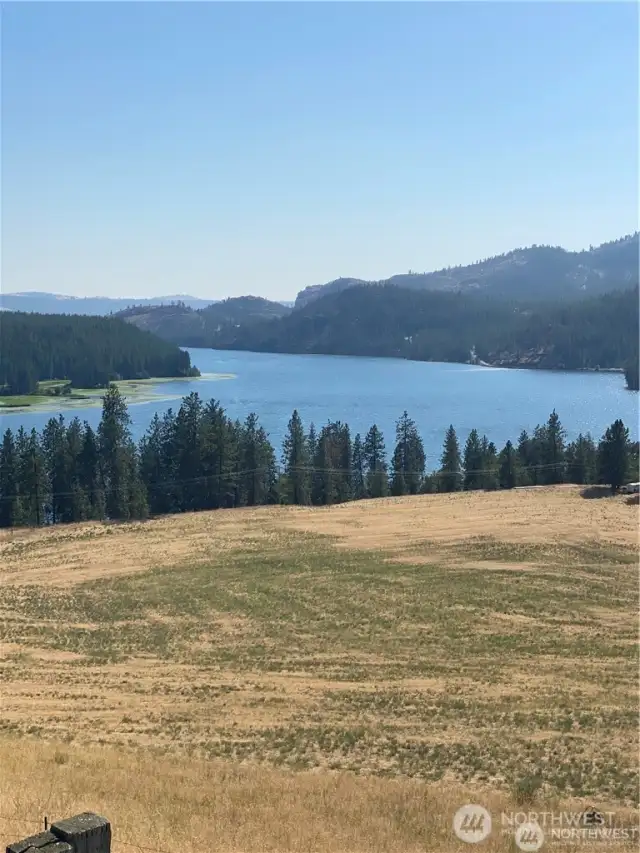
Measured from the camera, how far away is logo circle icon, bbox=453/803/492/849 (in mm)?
11500

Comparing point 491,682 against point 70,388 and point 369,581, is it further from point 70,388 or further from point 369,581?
point 70,388

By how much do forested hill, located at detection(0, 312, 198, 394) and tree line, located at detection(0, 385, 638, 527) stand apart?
92.5 metres

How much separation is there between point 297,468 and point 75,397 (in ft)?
289

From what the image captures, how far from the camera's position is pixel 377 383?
570 ft

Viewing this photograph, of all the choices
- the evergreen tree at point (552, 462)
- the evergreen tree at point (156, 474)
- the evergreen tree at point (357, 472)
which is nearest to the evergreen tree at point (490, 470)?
the evergreen tree at point (552, 462)

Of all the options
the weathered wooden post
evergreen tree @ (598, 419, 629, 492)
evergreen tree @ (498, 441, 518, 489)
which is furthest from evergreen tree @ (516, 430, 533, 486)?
the weathered wooden post

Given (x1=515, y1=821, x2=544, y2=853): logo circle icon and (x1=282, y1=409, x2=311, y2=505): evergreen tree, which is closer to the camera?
(x1=515, y1=821, x2=544, y2=853): logo circle icon

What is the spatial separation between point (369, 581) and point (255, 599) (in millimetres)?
5762

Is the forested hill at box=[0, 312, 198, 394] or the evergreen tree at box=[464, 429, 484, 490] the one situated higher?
the forested hill at box=[0, 312, 198, 394]

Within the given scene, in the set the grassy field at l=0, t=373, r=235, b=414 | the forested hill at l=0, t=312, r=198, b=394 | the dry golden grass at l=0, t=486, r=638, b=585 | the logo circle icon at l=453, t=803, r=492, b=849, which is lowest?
the dry golden grass at l=0, t=486, r=638, b=585

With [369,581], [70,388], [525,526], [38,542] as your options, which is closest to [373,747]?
[369,581]

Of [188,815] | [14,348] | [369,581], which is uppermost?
[14,348]

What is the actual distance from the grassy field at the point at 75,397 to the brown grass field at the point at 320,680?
8977cm

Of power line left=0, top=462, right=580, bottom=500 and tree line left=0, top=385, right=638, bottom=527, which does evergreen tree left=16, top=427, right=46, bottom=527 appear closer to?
tree line left=0, top=385, right=638, bottom=527
